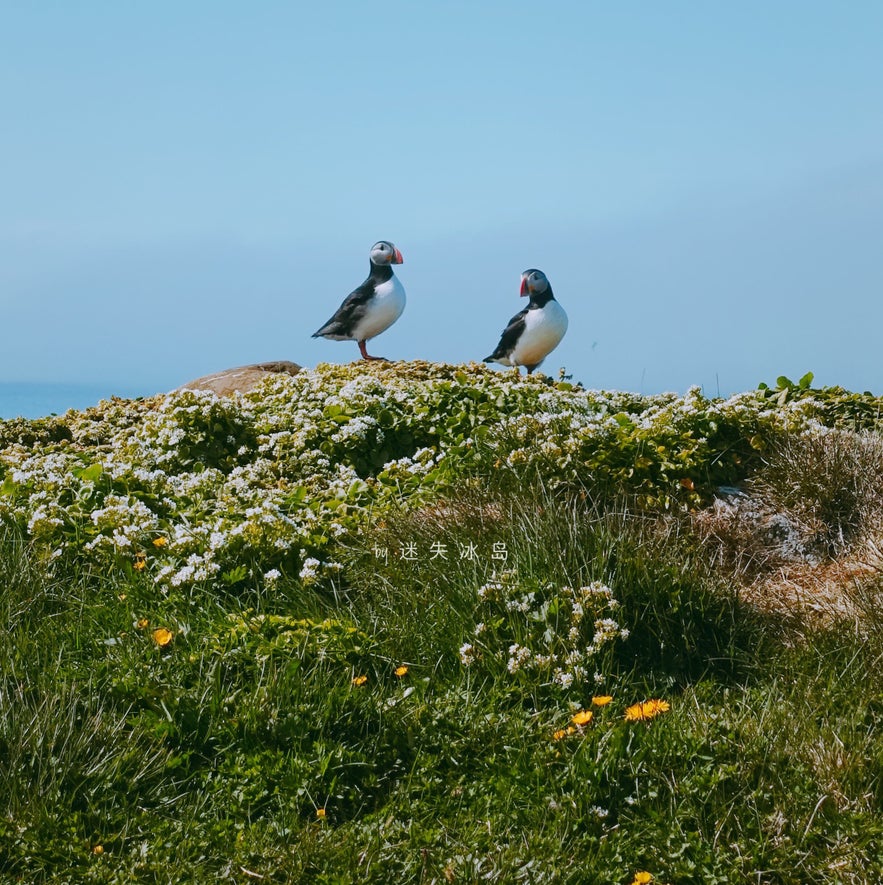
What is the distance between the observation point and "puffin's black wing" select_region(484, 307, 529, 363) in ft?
49.4

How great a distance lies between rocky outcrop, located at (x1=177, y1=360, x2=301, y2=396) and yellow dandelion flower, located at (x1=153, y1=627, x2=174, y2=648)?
25.8 feet

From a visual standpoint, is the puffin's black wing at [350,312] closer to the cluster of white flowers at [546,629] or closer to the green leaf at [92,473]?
the green leaf at [92,473]

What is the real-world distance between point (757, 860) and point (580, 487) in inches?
118

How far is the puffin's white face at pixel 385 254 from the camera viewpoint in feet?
53.0

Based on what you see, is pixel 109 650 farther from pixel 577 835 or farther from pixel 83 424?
pixel 83 424

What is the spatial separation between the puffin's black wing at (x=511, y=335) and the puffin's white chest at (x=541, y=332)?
0.07m

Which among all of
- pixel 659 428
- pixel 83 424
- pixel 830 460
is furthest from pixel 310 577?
pixel 83 424

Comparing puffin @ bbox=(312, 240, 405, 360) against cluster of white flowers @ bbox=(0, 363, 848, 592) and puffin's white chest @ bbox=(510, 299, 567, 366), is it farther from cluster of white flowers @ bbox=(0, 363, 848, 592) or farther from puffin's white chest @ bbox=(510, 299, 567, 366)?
cluster of white flowers @ bbox=(0, 363, 848, 592)

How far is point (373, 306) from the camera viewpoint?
15.5 meters

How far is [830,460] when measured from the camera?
7.14 m

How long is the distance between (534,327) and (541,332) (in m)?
0.12

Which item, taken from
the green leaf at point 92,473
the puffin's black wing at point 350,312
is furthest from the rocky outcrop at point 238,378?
the green leaf at point 92,473

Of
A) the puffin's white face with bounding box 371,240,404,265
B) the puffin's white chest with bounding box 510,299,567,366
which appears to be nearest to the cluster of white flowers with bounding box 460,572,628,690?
the puffin's white chest with bounding box 510,299,567,366

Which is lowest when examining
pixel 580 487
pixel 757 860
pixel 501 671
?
pixel 757 860
